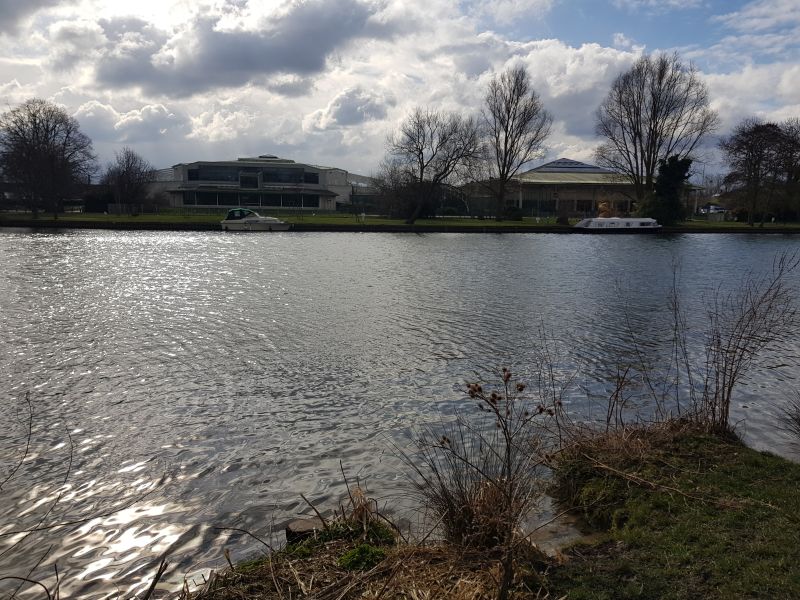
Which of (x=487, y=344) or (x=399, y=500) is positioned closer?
(x=399, y=500)

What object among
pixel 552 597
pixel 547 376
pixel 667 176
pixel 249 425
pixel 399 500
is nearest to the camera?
pixel 552 597

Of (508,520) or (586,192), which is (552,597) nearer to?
(508,520)

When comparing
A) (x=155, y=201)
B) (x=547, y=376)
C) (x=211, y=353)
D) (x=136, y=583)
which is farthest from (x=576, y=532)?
(x=155, y=201)

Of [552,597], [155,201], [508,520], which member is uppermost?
[155,201]

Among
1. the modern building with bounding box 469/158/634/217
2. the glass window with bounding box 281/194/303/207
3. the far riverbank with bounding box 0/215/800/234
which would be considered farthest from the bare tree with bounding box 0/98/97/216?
the modern building with bounding box 469/158/634/217

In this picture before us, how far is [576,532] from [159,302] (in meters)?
14.4

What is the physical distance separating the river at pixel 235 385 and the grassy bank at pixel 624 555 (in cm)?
106

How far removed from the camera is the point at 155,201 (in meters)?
83.6

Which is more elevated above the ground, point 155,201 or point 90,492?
point 155,201

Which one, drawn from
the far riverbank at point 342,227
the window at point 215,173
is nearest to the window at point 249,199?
the window at point 215,173

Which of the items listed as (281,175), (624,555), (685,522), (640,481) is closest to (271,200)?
(281,175)

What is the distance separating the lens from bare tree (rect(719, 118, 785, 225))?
6400cm

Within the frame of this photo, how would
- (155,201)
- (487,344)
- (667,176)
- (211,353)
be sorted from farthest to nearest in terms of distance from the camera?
1. (155,201)
2. (667,176)
3. (487,344)
4. (211,353)

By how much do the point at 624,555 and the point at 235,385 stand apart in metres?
6.64
